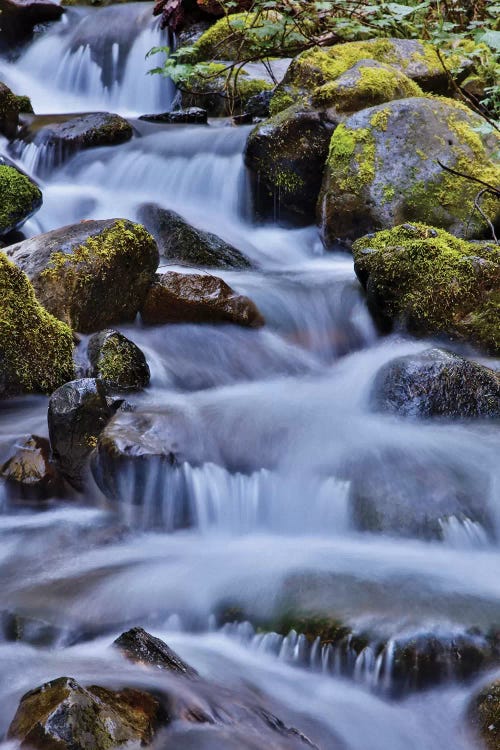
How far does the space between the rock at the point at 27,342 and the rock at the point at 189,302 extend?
2.95 ft

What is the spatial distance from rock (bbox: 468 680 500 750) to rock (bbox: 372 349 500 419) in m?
2.15

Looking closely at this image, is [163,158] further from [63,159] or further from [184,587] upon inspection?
[184,587]

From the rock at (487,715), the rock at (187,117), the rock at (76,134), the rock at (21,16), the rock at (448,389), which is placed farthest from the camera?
the rock at (21,16)

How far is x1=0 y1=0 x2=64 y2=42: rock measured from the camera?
13078 mm

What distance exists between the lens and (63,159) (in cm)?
866

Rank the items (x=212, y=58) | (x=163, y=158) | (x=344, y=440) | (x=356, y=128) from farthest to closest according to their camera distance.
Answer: (x=212, y=58)
(x=163, y=158)
(x=356, y=128)
(x=344, y=440)

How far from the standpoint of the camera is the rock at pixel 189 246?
670cm

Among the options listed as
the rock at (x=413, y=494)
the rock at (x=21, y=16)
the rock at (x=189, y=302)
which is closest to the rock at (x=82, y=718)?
the rock at (x=413, y=494)

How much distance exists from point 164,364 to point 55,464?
138 cm

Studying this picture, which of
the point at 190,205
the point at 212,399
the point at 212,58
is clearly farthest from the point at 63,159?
the point at 212,399

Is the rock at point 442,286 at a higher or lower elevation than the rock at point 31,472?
higher

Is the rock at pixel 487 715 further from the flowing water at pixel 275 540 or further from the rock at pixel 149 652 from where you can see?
the rock at pixel 149 652

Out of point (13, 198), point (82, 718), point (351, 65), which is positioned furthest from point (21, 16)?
point (82, 718)

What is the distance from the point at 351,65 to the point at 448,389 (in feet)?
17.1
